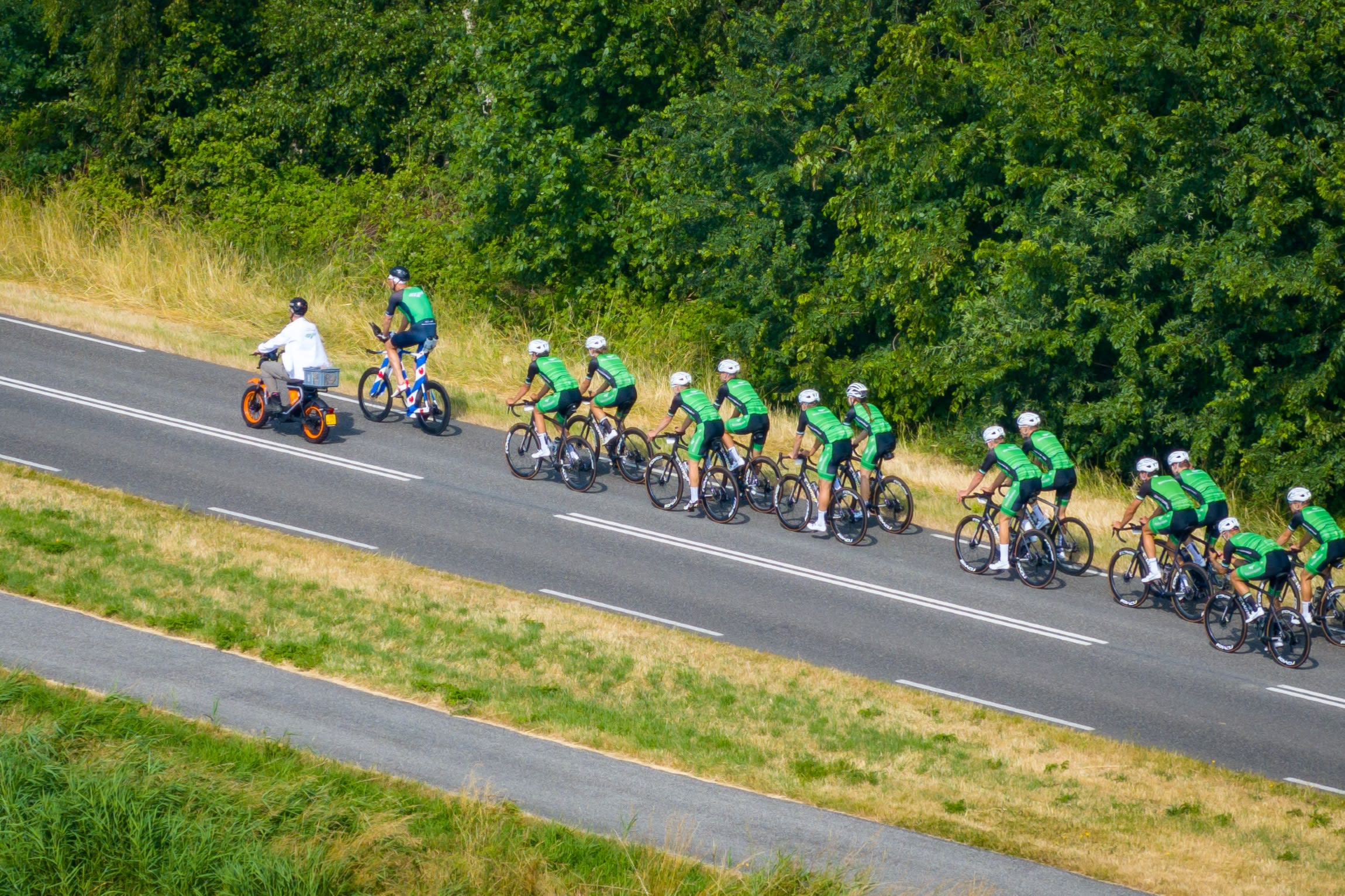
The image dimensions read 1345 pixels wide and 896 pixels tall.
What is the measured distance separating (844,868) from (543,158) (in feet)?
72.1

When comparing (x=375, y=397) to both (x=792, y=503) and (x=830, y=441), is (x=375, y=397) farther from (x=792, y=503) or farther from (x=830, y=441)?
(x=830, y=441)

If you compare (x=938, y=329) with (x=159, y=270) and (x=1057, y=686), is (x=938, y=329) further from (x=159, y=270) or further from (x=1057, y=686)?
(x=159, y=270)

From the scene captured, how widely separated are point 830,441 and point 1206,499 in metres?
4.68

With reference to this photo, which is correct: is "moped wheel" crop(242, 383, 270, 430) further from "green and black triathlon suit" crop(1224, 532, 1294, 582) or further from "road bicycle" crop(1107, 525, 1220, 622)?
"green and black triathlon suit" crop(1224, 532, 1294, 582)

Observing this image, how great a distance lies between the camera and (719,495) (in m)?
18.4

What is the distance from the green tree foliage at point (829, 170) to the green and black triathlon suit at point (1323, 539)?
514cm

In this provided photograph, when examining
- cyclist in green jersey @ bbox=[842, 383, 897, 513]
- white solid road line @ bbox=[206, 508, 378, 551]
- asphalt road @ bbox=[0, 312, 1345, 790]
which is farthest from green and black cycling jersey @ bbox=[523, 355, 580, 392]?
white solid road line @ bbox=[206, 508, 378, 551]

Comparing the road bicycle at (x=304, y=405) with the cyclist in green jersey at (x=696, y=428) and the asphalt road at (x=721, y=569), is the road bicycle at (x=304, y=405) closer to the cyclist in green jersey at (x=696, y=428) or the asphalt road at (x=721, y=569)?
the asphalt road at (x=721, y=569)

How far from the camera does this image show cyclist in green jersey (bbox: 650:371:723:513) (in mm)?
18047

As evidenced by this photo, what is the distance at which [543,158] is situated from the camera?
93.5 feet

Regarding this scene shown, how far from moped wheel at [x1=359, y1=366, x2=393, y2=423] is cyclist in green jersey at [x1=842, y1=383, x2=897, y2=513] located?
6748mm

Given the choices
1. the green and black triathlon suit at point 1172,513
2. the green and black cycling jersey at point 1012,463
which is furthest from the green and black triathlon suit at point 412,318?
the green and black triathlon suit at point 1172,513

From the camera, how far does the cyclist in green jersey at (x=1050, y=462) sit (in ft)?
58.1

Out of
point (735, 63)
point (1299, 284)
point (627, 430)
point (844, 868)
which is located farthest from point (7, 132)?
point (844, 868)
